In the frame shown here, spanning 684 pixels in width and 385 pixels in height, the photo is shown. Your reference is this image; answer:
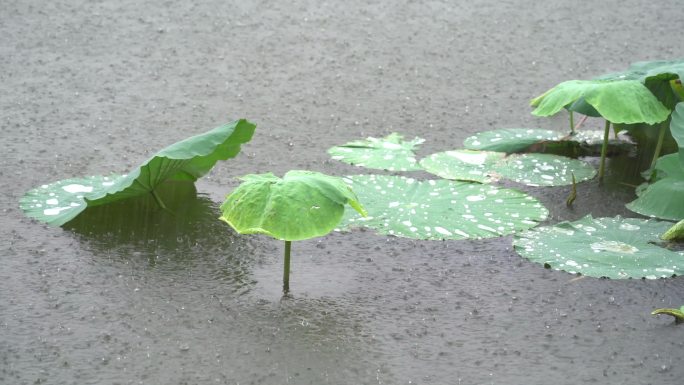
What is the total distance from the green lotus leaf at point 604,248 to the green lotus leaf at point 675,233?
25 millimetres

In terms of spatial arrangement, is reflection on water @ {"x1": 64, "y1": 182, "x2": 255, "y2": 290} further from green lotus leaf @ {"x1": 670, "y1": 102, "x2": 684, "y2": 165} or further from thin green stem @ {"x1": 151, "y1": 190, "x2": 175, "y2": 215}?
green lotus leaf @ {"x1": 670, "y1": 102, "x2": 684, "y2": 165}

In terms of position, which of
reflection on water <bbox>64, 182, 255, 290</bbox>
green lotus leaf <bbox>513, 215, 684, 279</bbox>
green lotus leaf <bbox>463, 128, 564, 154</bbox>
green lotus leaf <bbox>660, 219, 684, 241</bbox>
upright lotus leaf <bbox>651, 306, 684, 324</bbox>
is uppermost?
green lotus leaf <bbox>463, 128, 564, 154</bbox>

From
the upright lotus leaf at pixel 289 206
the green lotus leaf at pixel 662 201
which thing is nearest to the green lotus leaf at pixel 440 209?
the green lotus leaf at pixel 662 201

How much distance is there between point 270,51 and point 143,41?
0.53 meters

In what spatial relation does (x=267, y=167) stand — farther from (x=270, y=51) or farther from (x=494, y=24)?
(x=494, y=24)

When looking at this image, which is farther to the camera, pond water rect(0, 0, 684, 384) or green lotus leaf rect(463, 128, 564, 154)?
green lotus leaf rect(463, 128, 564, 154)

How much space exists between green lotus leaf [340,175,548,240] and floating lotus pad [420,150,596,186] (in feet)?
0.33

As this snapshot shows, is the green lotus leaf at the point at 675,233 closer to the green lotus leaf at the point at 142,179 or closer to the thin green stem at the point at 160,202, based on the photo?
the green lotus leaf at the point at 142,179

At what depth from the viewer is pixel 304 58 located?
3967mm

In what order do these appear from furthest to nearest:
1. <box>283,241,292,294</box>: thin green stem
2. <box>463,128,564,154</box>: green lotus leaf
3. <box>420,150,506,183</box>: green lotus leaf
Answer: <box>463,128,564,154</box>: green lotus leaf → <box>420,150,506,183</box>: green lotus leaf → <box>283,241,292,294</box>: thin green stem

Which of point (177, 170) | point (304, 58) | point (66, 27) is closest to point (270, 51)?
point (304, 58)

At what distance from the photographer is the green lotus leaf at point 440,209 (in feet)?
8.50

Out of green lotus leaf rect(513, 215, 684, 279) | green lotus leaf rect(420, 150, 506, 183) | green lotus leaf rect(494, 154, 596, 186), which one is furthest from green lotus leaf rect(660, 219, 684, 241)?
green lotus leaf rect(420, 150, 506, 183)

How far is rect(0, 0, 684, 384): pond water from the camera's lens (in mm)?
2023
